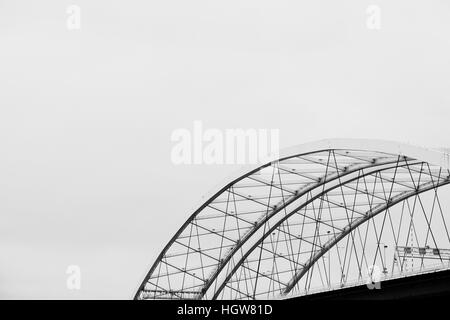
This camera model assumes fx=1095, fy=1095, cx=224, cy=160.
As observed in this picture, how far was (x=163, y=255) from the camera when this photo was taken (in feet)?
287

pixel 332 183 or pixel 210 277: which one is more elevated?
pixel 332 183

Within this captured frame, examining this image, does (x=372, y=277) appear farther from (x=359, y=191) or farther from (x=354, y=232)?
(x=354, y=232)

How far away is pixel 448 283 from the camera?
5450 centimetres

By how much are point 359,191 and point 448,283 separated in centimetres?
2375

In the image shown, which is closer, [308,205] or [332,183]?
[332,183]

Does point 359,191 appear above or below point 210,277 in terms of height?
above

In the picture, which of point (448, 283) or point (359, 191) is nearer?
point (448, 283)

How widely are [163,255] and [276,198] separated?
1128cm
